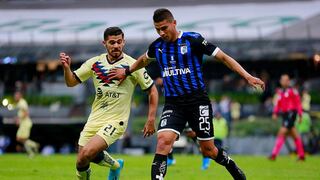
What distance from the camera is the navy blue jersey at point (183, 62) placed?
11078mm

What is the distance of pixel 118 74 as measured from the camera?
11.7 meters

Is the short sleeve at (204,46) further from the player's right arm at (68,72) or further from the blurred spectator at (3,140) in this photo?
the blurred spectator at (3,140)

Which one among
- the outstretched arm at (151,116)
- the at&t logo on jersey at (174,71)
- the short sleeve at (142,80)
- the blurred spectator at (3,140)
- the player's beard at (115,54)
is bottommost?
the blurred spectator at (3,140)

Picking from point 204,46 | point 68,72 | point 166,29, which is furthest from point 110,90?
point 204,46

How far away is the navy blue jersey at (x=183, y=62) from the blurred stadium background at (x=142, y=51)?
20.5 m

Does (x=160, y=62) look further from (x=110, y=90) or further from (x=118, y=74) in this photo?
(x=110, y=90)

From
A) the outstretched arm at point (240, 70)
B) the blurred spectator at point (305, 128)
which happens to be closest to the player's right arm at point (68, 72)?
the outstretched arm at point (240, 70)

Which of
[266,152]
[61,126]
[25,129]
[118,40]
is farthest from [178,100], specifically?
[61,126]

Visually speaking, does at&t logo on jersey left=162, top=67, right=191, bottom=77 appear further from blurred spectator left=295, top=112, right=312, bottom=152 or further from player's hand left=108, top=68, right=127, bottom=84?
blurred spectator left=295, top=112, right=312, bottom=152

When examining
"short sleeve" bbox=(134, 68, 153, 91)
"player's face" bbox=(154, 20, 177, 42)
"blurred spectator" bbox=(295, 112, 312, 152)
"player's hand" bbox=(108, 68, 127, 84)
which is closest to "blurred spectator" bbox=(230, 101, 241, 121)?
"blurred spectator" bbox=(295, 112, 312, 152)

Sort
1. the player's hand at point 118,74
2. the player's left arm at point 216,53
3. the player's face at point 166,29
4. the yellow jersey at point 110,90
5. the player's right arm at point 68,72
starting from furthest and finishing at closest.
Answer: the yellow jersey at point 110,90 → the player's hand at point 118,74 → the player's right arm at point 68,72 → the player's face at point 166,29 → the player's left arm at point 216,53

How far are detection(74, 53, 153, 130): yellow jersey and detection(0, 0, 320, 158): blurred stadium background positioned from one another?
20.0 metres

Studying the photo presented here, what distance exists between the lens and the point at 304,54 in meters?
37.8

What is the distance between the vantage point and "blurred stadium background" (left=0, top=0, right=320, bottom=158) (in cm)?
3404
